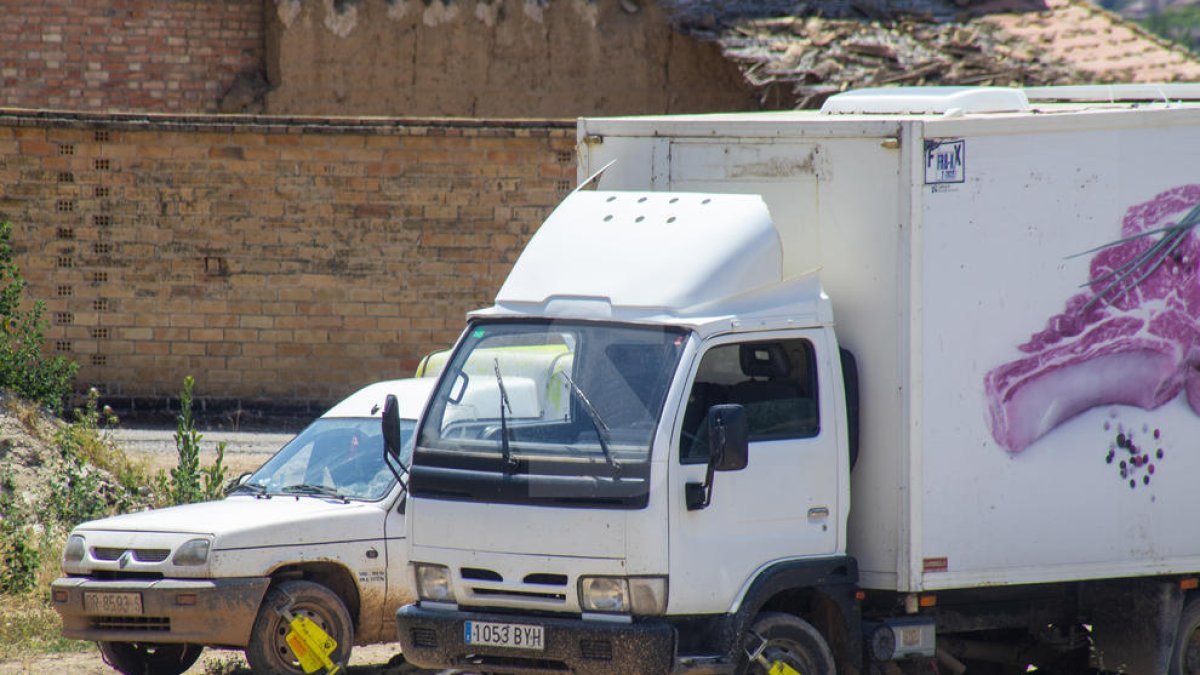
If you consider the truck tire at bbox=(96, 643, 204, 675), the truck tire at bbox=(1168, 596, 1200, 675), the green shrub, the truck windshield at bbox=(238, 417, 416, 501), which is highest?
the green shrub

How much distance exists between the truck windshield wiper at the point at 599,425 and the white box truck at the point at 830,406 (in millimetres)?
14

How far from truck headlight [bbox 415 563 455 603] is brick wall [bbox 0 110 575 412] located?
7859 mm

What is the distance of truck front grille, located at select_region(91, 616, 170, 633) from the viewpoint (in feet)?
28.9

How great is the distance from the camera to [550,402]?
765 centimetres

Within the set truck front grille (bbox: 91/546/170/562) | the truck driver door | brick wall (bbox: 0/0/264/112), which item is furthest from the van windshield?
brick wall (bbox: 0/0/264/112)

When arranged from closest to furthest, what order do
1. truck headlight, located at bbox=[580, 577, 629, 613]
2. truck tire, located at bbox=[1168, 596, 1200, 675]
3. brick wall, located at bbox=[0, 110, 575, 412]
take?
truck headlight, located at bbox=[580, 577, 629, 613]
truck tire, located at bbox=[1168, 596, 1200, 675]
brick wall, located at bbox=[0, 110, 575, 412]

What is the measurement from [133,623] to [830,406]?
391cm

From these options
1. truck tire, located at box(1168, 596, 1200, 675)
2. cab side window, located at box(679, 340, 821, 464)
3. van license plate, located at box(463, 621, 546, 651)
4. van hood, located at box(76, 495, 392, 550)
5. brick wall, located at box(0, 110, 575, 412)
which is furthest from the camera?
brick wall, located at box(0, 110, 575, 412)

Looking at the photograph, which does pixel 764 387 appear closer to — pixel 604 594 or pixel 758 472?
pixel 758 472

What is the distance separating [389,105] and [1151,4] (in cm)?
6891

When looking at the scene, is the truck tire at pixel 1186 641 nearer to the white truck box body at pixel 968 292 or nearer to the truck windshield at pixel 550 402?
the white truck box body at pixel 968 292

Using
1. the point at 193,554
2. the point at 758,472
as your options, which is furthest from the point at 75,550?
the point at 758,472

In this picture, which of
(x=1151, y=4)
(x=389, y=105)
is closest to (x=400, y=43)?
(x=389, y=105)

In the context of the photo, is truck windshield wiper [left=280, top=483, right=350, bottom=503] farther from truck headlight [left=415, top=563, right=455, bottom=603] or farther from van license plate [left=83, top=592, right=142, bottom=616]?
truck headlight [left=415, top=563, right=455, bottom=603]
